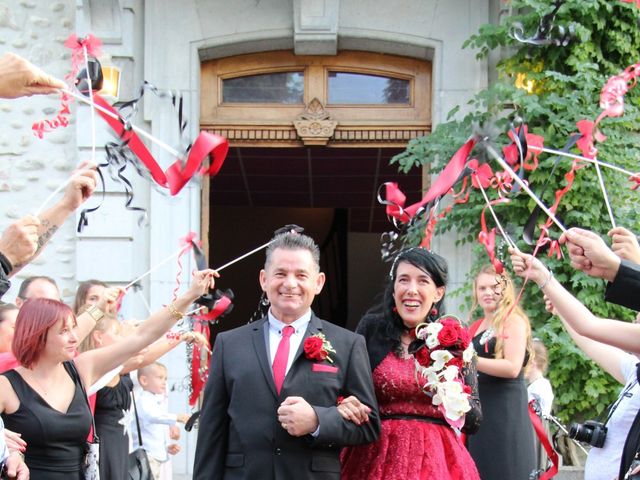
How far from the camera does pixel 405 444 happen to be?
15.4 ft

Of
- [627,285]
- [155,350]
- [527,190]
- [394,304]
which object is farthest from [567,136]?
[627,285]

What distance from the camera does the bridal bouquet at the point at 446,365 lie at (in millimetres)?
4645

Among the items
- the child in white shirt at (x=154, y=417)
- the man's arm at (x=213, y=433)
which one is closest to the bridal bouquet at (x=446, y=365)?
the man's arm at (x=213, y=433)

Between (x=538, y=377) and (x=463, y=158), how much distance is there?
235cm

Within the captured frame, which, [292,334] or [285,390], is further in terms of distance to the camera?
[292,334]

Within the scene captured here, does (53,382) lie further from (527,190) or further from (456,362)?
(527,190)

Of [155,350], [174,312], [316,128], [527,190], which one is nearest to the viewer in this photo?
[527,190]

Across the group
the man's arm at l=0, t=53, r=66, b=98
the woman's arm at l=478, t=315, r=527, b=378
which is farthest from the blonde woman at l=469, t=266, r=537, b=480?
the man's arm at l=0, t=53, r=66, b=98

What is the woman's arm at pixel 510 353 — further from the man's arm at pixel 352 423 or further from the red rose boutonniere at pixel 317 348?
the red rose boutonniere at pixel 317 348

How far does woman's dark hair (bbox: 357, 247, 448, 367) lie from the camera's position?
16.4 feet

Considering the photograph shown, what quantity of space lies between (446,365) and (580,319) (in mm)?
604

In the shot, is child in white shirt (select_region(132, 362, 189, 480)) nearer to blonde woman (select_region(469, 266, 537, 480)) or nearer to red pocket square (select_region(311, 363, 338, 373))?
blonde woman (select_region(469, 266, 537, 480))

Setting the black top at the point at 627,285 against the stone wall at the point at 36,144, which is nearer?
the black top at the point at 627,285

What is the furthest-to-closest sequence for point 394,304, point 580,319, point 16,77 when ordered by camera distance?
point 394,304
point 580,319
point 16,77
